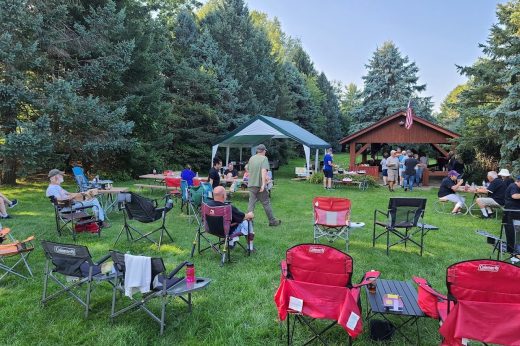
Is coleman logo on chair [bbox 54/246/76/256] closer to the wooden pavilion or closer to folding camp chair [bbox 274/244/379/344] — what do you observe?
folding camp chair [bbox 274/244/379/344]

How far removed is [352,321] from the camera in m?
2.95

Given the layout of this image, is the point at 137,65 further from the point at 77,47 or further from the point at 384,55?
the point at 384,55

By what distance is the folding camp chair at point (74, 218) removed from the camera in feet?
22.7

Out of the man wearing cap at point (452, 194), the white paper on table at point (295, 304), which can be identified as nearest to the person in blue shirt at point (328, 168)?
the man wearing cap at point (452, 194)

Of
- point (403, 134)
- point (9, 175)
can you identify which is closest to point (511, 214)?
point (403, 134)

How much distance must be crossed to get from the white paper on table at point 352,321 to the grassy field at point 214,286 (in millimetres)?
567

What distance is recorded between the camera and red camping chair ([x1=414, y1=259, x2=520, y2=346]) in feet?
8.97

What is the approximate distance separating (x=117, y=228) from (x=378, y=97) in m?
29.6

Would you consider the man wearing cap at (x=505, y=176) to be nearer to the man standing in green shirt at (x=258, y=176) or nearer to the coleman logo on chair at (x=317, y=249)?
the man standing in green shirt at (x=258, y=176)

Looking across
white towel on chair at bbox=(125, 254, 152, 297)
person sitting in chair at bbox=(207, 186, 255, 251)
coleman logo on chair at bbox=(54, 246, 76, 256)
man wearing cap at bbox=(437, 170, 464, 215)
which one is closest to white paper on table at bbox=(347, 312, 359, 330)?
white towel on chair at bbox=(125, 254, 152, 297)

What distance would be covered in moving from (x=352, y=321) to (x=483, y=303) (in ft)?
3.27

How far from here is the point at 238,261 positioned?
562 cm

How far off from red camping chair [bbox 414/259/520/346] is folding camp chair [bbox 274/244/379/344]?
29.0 inches

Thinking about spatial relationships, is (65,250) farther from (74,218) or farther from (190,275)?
(74,218)
